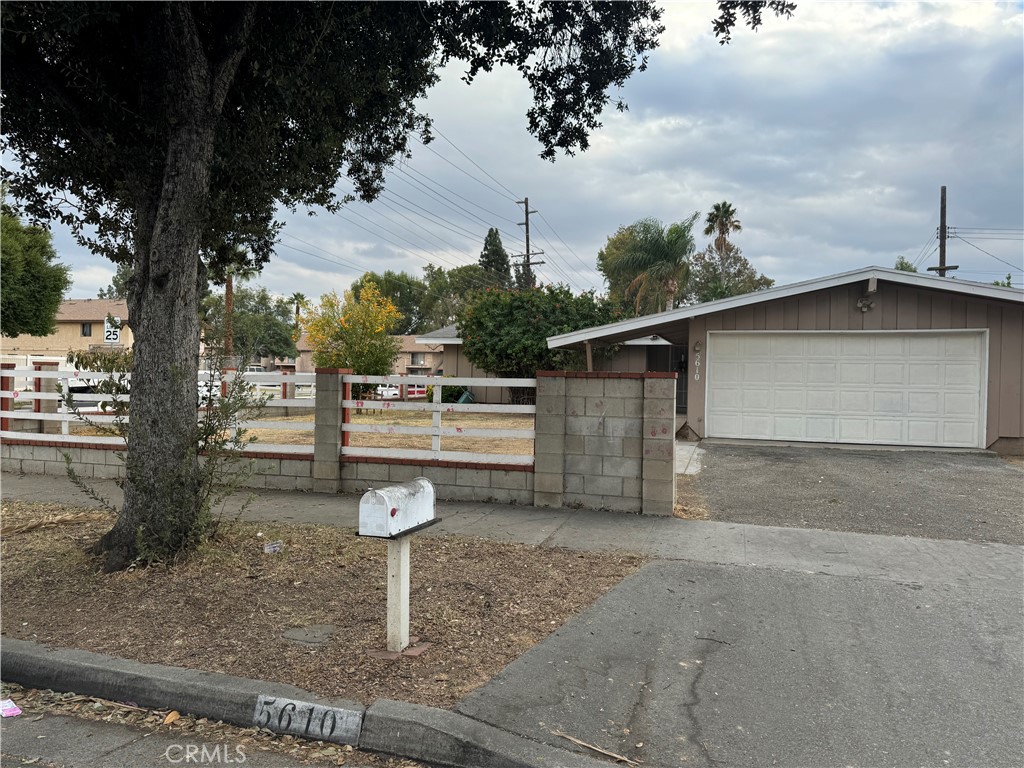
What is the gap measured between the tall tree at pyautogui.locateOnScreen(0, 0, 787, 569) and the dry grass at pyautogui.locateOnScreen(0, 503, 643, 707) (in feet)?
1.76

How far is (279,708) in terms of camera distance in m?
3.43

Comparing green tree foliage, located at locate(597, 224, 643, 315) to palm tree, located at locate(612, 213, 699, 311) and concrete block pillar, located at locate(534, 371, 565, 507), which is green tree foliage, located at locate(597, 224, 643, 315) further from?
concrete block pillar, located at locate(534, 371, 565, 507)

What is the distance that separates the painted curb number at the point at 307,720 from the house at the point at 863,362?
12.6 meters

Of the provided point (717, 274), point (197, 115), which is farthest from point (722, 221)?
point (197, 115)

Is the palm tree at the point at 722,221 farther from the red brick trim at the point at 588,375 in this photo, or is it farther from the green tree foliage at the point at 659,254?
the red brick trim at the point at 588,375

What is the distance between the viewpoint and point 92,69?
20.6ft

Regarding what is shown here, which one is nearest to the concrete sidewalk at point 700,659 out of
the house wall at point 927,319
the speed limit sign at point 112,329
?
the speed limit sign at point 112,329

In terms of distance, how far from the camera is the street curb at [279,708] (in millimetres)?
3070

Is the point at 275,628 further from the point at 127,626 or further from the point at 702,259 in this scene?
the point at 702,259

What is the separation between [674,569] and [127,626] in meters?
4.03

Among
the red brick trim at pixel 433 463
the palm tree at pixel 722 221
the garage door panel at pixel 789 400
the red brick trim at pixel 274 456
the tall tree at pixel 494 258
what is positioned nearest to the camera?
the red brick trim at pixel 433 463

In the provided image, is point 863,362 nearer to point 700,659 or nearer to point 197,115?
point 700,659

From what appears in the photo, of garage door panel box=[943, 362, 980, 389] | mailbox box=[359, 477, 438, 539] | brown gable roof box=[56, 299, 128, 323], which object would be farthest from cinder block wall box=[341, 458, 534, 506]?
brown gable roof box=[56, 299, 128, 323]

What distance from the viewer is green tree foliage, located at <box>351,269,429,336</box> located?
245ft
